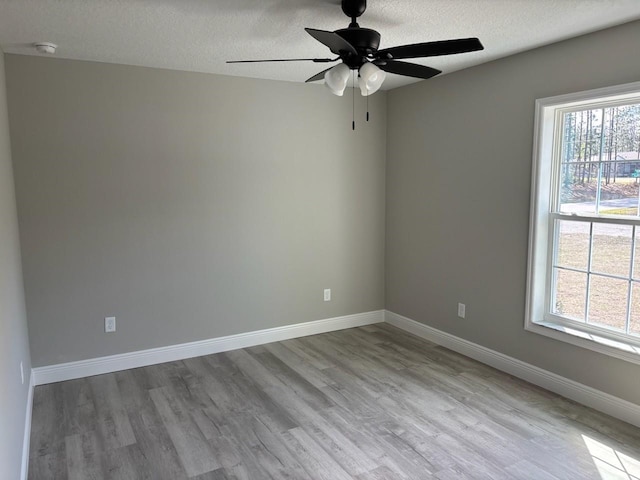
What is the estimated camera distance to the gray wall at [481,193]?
3.00m

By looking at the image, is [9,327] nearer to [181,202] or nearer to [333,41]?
[181,202]

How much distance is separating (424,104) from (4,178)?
336 centimetres

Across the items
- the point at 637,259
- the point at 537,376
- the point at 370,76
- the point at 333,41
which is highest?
the point at 333,41

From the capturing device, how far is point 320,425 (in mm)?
2902

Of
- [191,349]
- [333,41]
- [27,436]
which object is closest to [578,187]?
[333,41]

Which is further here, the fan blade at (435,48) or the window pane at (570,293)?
the window pane at (570,293)

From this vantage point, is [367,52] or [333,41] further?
[367,52]

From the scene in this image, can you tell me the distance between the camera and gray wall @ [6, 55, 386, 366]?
3.39m

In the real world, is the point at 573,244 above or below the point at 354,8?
below

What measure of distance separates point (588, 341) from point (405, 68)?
2.15 metres

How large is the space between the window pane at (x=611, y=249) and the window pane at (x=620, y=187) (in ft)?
0.35

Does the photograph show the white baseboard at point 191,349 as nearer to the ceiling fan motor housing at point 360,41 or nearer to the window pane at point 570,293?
the window pane at point 570,293

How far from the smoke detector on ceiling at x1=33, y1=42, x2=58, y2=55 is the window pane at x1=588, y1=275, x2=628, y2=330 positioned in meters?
3.94

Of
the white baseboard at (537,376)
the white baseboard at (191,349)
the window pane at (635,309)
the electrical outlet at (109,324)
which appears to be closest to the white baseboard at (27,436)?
the white baseboard at (191,349)
